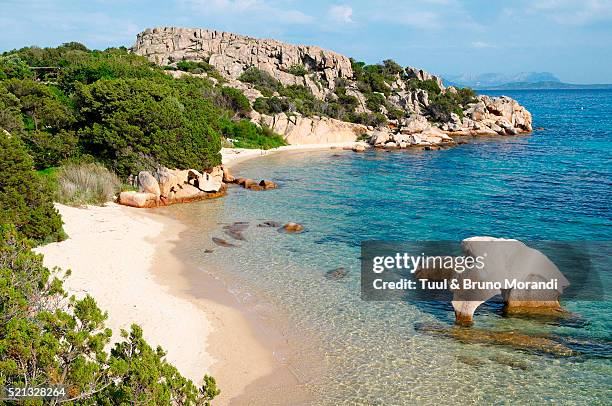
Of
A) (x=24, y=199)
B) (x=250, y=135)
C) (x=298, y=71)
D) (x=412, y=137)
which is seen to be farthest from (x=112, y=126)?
(x=298, y=71)

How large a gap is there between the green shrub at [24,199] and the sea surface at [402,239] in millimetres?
5178

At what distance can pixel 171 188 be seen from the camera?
93.9 feet

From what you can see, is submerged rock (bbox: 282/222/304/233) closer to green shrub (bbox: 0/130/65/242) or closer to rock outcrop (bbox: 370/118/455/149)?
green shrub (bbox: 0/130/65/242)

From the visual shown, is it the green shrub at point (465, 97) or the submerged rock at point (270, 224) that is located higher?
the green shrub at point (465, 97)

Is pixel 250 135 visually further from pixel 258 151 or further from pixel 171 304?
pixel 171 304

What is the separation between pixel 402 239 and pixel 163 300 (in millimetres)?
11098

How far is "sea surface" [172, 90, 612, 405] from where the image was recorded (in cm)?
1066

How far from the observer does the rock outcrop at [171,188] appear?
26484 millimetres

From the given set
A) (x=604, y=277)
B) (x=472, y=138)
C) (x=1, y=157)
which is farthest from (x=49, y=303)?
(x=472, y=138)

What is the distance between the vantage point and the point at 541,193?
3167cm

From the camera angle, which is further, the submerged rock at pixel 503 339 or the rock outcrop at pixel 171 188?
the rock outcrop at pixel 171 188

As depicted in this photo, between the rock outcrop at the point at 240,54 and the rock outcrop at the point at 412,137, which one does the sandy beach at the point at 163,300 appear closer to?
the rock outcrop at the point at 412,137

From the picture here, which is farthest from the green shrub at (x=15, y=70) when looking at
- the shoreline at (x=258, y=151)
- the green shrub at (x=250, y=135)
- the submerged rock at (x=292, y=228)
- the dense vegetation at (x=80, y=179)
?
A: the submerged rock at (x=292, y=228)

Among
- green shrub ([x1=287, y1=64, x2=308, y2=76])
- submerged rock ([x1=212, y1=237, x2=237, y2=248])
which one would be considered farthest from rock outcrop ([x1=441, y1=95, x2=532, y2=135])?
submerged rock ([x1=212, y1=237, x2=237, y2=248])
